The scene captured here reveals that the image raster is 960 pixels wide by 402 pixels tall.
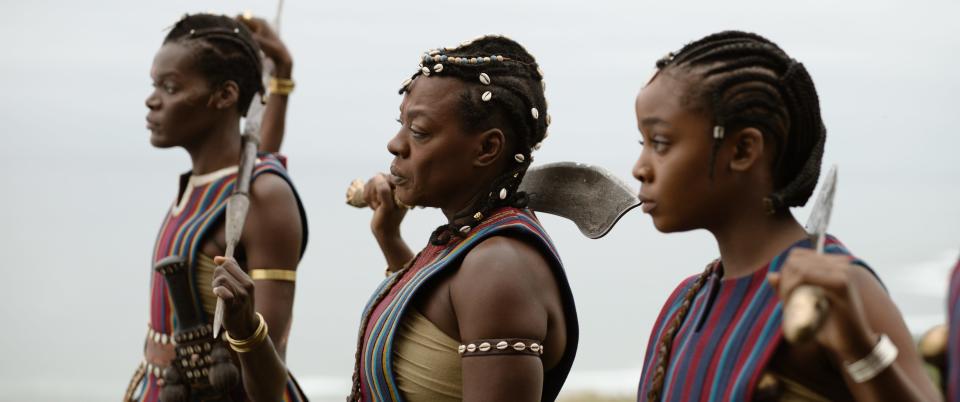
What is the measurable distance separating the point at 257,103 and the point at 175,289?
76 centimetres

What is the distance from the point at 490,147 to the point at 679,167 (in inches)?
32.0

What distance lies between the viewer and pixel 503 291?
3322 millimetres

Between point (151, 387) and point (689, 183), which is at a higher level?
point (689, 183)

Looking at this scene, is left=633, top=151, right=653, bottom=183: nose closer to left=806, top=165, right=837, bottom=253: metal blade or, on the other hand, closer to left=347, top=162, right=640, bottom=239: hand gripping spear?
left=806, top=165, right=837, bottom=253: metal blade

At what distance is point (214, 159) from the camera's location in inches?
201

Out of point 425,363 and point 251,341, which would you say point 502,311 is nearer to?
point 425,363

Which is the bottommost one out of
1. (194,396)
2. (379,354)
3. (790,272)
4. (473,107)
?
(194,396)

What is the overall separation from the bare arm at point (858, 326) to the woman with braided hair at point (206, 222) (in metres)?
2.56

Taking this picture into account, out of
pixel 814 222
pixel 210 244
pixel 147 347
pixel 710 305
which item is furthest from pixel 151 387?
pixel 814 222

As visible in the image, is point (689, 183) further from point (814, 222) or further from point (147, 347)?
point (147, 347)

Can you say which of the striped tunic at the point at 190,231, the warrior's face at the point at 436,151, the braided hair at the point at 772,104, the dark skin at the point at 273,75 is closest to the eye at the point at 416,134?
the warrior's face at the point at 436,151

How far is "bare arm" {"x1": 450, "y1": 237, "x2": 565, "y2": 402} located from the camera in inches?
129

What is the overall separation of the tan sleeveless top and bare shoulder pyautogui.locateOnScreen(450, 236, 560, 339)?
0.10 meters

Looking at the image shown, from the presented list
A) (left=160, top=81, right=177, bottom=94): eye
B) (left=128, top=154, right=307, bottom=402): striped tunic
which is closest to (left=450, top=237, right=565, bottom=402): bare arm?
(left=128, top=154, right=307, bottom=402): striped tunic
